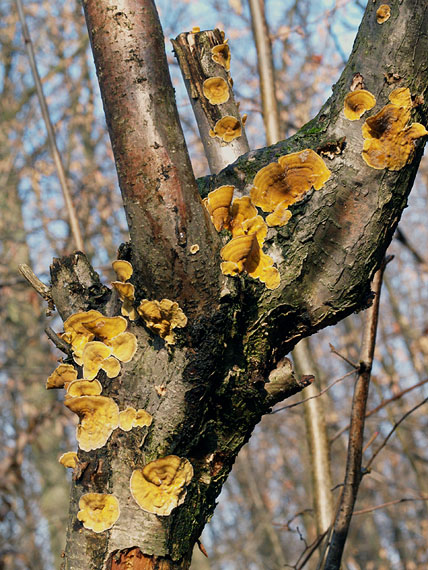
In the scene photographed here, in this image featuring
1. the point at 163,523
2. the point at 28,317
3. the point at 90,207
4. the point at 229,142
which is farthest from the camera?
the point at 28,317

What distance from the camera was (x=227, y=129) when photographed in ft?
6.41

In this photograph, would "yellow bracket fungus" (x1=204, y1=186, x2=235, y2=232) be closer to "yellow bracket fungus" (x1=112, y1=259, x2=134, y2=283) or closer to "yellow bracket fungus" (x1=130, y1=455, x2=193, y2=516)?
"yellow bracket fungus" (x1=112, y1=259, x2=134, y2=283)

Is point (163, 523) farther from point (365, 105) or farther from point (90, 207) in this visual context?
point (90, 207)

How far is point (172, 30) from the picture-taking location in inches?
309

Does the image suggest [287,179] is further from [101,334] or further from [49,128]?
[49,128]

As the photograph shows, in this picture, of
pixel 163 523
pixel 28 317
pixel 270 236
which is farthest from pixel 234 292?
pixel 28 317

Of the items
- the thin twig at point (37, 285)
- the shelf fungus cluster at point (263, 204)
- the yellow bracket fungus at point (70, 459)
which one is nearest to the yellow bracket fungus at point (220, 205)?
the shelf fungus cluster at point (263, 204)

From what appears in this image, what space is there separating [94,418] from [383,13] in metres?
1.28

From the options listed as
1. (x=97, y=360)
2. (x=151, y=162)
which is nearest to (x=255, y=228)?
(x=151, y=162)

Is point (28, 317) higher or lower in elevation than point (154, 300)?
higher

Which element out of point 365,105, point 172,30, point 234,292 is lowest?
point 234,292

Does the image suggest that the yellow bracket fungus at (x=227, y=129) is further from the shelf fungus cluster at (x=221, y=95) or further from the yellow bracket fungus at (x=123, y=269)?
the yellow bracket fungus at (x=123, y=269)

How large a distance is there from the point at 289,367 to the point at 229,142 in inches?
36.3

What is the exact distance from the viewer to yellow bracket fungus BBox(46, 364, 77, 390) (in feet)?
4.77
